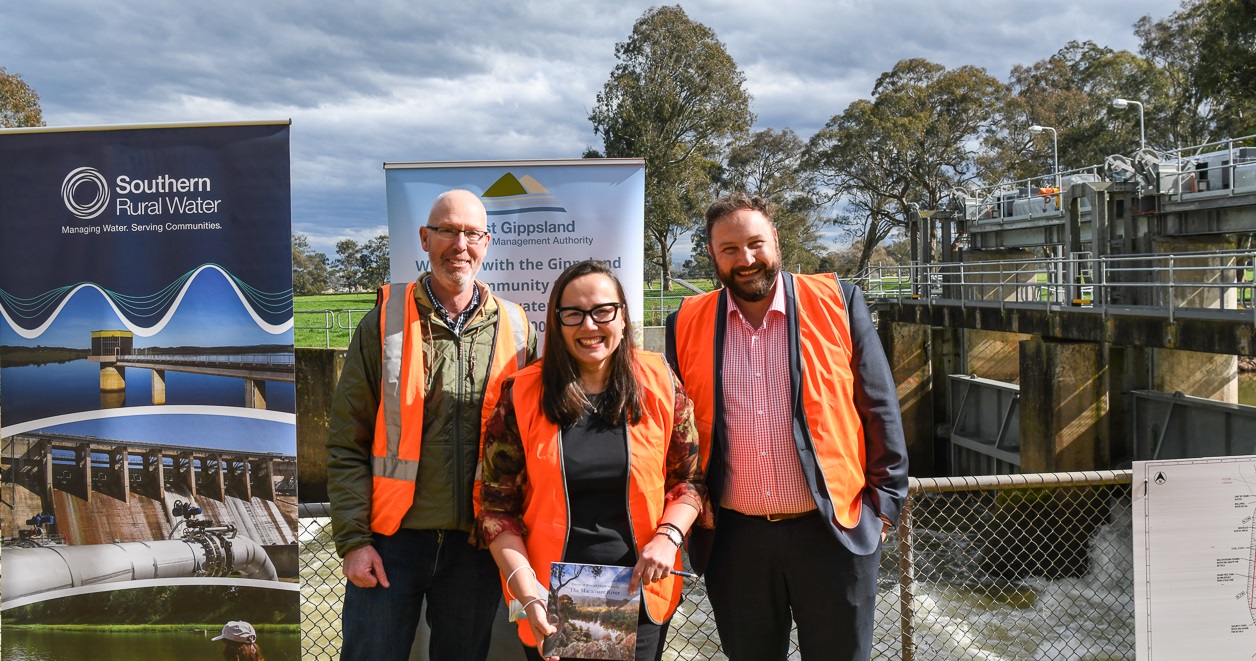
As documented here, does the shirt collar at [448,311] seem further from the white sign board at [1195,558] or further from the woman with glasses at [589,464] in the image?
the white sign board at [1195,558]

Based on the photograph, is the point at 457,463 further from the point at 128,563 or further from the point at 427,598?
the point at 128,563

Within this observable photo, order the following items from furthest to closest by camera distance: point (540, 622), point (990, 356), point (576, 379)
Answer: point (990, 356)
point (576, 379)
point (540, 622)

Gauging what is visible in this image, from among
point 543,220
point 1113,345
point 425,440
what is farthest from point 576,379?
point 1113,345

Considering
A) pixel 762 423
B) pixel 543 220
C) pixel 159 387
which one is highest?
pixel 543 220

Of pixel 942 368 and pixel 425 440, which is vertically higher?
pixel 425 440

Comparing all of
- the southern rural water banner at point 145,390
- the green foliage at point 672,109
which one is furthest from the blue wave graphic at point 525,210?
the green foliage at point 672,109

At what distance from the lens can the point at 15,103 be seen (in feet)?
86.7

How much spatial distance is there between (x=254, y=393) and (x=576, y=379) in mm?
1662

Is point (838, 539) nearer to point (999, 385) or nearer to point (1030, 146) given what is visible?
point (999, 385)

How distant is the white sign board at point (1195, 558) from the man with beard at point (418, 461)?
104 inches

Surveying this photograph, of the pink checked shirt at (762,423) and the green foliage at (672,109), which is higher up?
the green foliage at (672,109)

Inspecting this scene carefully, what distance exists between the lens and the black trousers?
262 cm

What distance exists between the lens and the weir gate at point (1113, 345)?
11.8 metres

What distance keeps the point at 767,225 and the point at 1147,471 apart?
201 cm
